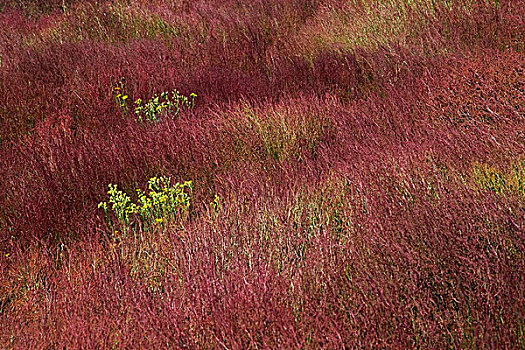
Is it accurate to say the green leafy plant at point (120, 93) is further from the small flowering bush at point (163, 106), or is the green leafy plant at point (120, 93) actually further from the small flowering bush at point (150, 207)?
the small flowering bush at point (150, 207)

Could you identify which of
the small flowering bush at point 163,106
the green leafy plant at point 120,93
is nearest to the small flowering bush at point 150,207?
the small flowering bush at point 163,106

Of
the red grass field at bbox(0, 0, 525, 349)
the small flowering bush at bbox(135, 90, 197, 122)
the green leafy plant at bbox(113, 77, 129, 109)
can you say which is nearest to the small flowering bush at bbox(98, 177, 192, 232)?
the red grass field at bbox(0, 0, 525, 349)

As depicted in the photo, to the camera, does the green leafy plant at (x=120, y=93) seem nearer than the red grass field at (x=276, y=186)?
No

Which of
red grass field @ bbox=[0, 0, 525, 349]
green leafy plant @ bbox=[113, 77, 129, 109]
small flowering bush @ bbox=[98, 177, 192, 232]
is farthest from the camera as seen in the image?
green leafy plant @ bbox=[113, 77, 129, 109]

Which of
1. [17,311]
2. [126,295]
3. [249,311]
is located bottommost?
[17,311]

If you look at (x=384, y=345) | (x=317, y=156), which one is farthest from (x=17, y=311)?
(x=317, y=156)

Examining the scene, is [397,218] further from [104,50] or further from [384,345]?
[104,50]

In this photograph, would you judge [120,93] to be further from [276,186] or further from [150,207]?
[276,186]

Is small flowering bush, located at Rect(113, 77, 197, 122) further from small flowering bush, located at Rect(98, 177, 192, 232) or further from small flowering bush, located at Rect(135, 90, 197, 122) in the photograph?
small flowering bush, located at Rect(98, 177, 192, 232)

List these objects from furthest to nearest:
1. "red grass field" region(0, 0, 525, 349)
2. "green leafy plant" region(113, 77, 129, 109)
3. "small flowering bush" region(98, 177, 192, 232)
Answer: "green leafy plant" region(113, 77, 129, 109) < "small flowering bush" region(98, 177, 192, 232) < "red grass field" region(0, 0, 525, 349)
